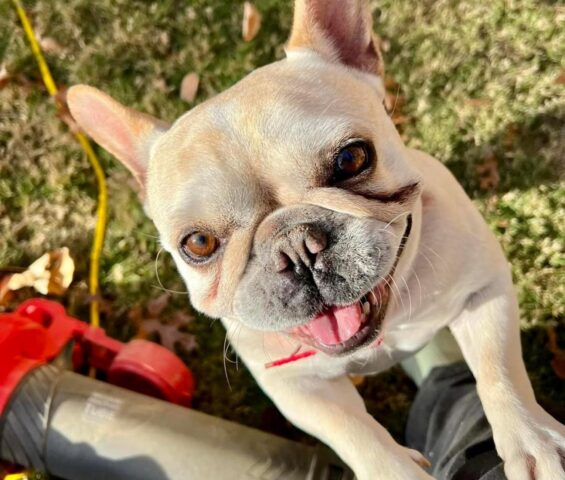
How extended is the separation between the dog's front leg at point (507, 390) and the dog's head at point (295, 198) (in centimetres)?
52

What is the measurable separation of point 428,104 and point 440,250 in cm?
157

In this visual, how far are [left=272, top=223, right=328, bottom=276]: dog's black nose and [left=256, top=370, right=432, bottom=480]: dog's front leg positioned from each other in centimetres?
72

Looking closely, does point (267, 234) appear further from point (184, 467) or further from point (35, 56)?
point (35, 56)

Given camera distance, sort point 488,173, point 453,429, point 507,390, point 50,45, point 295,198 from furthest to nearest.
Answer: point 50,45 → point 488,173 → point 453,429 → point 507,390 → point 295,198

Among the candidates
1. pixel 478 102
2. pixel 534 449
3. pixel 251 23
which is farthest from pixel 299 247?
pixel 251 23

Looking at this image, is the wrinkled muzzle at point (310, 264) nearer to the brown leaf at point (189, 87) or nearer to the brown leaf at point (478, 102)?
the brown leaf at point (478, 102)

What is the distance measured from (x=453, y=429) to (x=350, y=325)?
35.9 inches

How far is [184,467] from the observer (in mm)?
2834

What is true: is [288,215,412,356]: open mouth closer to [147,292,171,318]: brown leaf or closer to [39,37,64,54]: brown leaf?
[147,292,171,318]: brown leaf

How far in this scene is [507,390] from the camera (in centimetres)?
240

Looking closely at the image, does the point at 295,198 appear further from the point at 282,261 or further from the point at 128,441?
the point at 128,441

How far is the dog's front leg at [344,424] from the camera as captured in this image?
2.34 metres

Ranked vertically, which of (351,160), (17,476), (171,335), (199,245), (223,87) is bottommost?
(17,476)

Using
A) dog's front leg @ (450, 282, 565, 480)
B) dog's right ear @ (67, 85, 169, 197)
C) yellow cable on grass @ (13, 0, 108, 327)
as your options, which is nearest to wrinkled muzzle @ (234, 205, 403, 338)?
dog's front leg @ (450, 282, 565, 480)
